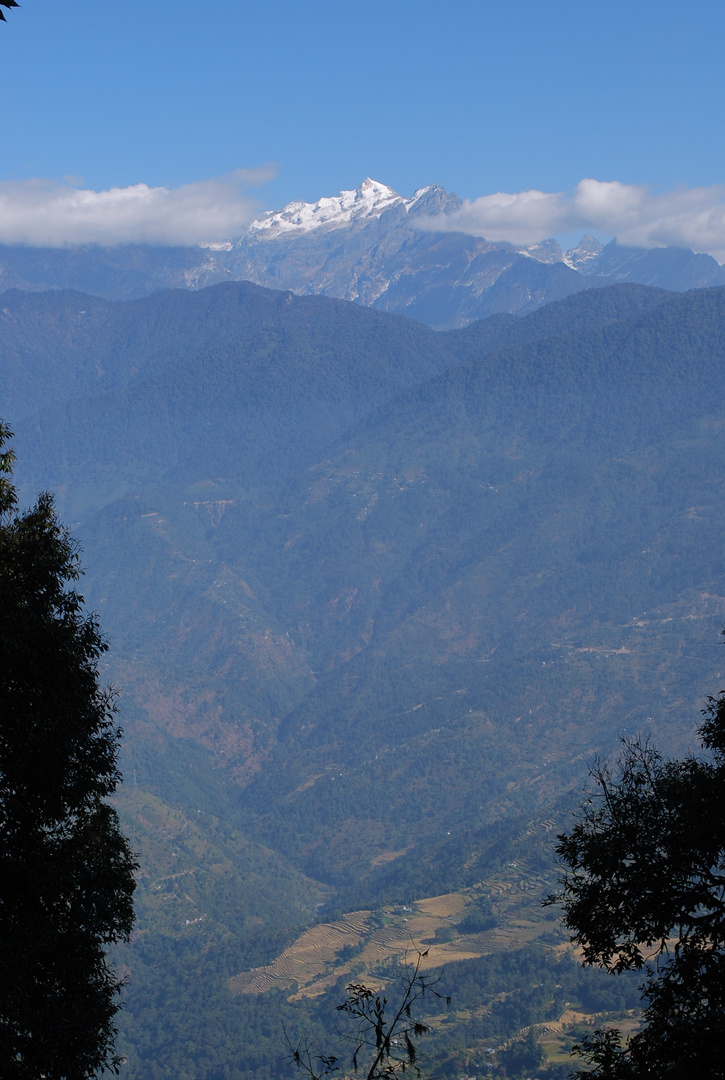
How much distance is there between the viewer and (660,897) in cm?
1492

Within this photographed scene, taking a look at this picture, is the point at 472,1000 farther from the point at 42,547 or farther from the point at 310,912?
the point at 42,547

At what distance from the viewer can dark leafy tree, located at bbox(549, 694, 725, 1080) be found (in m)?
13.9

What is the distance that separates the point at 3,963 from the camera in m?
14.3

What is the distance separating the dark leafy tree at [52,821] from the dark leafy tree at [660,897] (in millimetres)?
7868

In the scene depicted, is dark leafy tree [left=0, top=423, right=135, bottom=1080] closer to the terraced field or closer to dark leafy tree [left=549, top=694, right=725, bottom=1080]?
dark leafy tree [left=549, top=694, right=725, bottom=1080]

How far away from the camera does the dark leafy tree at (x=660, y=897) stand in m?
13.9

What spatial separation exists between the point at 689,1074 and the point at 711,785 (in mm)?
4283

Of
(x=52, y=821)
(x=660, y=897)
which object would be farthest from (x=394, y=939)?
(x=660, y=897)

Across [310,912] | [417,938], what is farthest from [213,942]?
[417,938]

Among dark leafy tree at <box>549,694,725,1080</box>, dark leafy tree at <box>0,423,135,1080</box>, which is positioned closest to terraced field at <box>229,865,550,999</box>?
dark leafy tree at <box>0,423,135,1080</box>

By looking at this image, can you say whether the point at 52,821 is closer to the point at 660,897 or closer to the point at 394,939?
the point at 660,897

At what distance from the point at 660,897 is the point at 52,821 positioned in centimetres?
1007

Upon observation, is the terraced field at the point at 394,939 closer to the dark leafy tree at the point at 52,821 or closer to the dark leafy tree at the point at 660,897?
the dark leafy tree at the point at 52,821

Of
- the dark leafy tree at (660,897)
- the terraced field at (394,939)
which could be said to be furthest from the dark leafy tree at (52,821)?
the terraced field at (394,939)
